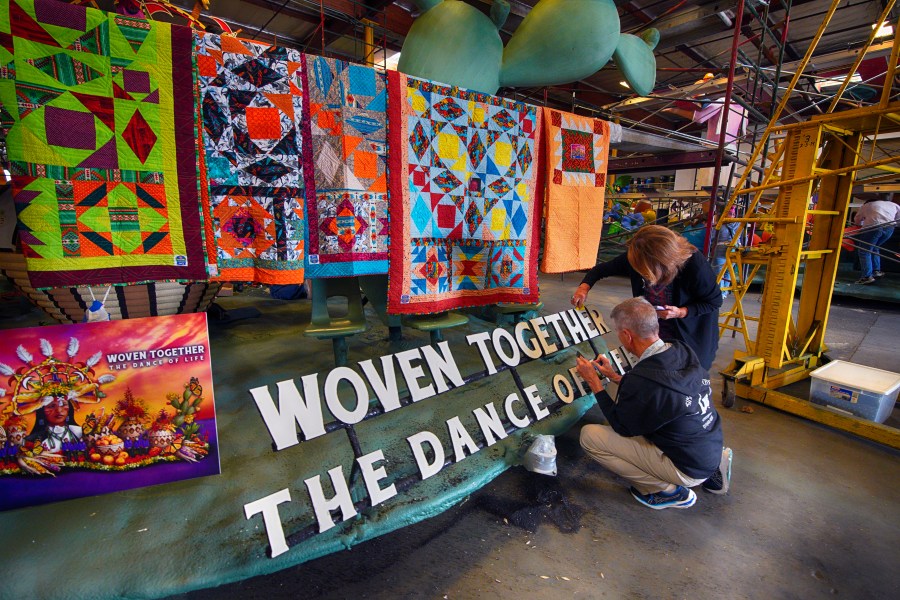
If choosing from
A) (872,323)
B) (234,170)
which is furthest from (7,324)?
(872,323)

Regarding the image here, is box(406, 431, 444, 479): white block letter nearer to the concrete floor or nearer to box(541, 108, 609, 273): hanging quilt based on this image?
the concrete floor

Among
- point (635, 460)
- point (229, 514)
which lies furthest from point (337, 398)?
point (635, 460)

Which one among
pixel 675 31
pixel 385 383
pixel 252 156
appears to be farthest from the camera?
pixel 675 31

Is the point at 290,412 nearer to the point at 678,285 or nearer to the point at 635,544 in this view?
the point at 635,544

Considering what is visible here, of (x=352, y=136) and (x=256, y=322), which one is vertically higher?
(x=352, y=136)

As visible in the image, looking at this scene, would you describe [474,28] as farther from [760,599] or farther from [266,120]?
[760,599]

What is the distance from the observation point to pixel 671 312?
7.71ft

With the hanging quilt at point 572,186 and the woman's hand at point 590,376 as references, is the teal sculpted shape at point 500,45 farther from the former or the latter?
the woman's hand at point 590,376

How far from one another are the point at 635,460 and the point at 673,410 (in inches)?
17.0

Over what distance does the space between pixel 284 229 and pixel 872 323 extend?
761 cm

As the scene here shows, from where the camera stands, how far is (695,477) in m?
2.01

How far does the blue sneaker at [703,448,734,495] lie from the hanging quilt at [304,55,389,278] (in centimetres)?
229

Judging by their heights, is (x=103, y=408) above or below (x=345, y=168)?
below

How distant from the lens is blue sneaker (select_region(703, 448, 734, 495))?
2236 mm
